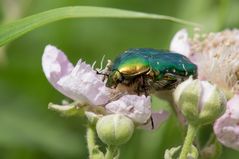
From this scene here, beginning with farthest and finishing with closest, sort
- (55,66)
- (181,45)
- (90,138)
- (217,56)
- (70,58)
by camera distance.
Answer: (70,58) → (181,45) → (217,56) → (55,66) → (90,138)

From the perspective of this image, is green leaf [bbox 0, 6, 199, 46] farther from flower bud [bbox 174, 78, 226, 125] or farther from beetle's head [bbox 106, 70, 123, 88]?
flower bud [bbox 174, 78, 226, 125]

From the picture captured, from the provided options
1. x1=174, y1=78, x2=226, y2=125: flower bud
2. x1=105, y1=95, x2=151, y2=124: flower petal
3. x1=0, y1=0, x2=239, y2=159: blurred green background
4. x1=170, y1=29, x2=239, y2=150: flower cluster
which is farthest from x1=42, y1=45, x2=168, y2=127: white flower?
x1=0, y1=0, x2=239, y2=159: blurred green background

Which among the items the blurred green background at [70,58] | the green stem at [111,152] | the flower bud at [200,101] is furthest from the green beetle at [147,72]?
the blurred green background at [70,58]

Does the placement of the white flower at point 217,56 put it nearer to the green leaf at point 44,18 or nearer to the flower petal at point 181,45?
the flower petal at point 181,45

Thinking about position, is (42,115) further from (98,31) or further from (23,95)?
(98,31)

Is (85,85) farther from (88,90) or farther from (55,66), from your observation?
(55,66)

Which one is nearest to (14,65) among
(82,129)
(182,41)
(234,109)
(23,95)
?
(23,95)

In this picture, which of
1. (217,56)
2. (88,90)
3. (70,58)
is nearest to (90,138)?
(88,90)
